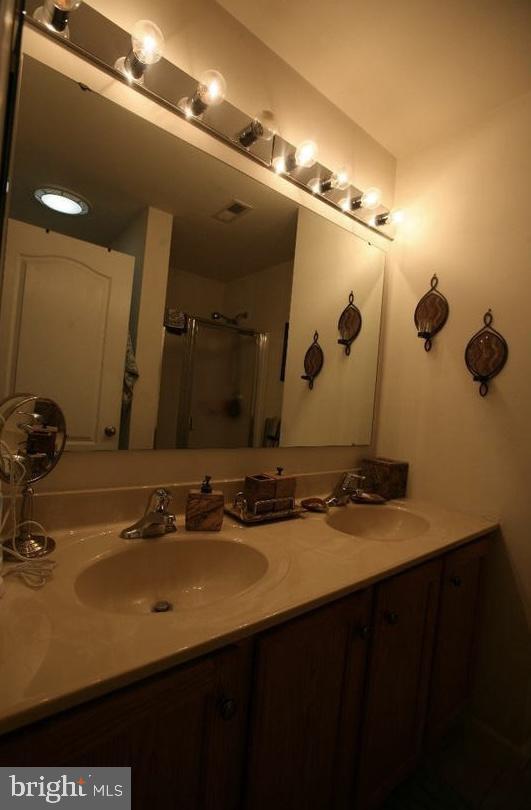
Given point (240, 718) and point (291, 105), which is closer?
point (240, 718)

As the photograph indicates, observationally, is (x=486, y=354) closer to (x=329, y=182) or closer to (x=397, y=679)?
(x=329, y=182)

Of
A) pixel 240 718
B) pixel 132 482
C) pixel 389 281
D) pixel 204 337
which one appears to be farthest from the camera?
pixel 389 281

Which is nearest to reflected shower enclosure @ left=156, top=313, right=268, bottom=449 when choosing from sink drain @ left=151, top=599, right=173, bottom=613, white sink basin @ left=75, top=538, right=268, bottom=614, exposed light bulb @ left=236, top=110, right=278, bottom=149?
white sink basin @ left=75, top=538, right=268, bottom=614

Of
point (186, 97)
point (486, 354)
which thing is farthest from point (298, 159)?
point (486, 354)

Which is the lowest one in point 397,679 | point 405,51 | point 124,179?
point 397,679

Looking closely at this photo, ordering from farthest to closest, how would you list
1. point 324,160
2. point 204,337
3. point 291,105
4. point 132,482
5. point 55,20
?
point 324,160 < point 291,105 < point 204,337 < point 132,482 < point 55,20

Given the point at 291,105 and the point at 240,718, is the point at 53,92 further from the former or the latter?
the point at 240,718

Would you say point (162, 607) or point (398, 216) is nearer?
point (162, 607)

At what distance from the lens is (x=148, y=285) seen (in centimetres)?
103

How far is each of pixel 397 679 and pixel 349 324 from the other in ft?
4.18

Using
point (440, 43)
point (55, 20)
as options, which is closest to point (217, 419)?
point (55, 20)

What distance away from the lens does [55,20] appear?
0.84 m

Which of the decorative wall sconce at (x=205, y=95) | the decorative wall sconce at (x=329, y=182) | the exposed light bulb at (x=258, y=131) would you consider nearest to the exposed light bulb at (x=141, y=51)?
the decorative wall sconce at (x=205, y=95)

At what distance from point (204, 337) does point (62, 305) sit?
1.31 ft
